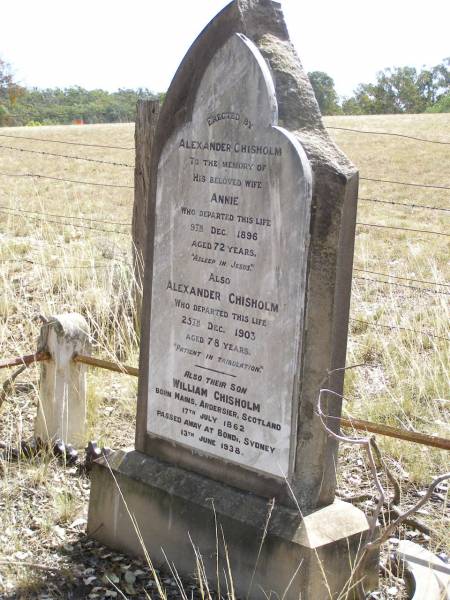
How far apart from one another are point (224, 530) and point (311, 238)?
123 centimetres

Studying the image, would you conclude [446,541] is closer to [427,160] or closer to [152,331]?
[152,331]

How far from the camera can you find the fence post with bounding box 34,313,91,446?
14.8ft

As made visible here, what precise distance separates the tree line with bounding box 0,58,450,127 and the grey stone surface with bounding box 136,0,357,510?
5069 centimetres

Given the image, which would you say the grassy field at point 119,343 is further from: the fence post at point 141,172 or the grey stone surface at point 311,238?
the grey stone surface at point 311,238

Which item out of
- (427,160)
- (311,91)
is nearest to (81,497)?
(311,91)

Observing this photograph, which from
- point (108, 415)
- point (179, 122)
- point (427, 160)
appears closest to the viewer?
point (179, 122)

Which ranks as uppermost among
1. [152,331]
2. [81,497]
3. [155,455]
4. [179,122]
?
[179,122]

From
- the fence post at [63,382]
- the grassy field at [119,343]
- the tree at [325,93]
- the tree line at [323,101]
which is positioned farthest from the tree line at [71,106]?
the fence post at [63,382]

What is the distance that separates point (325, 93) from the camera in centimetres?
6931

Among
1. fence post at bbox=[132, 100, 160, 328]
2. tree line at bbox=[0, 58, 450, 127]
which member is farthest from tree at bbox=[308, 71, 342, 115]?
fence post at bbox=[132, 100, 160, 328]

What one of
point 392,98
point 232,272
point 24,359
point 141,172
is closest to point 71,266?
point 141,172

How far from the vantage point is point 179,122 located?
3.43m

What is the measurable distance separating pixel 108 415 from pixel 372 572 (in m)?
2.24

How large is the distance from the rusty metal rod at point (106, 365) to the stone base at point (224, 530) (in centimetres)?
54
